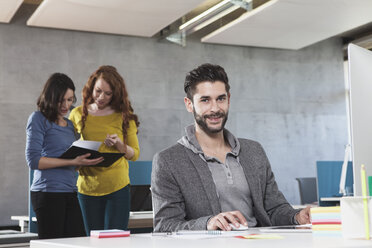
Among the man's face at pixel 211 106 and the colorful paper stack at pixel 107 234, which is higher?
the man's face at pixel 211 106

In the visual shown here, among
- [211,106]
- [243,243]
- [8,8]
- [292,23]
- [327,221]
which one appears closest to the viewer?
[243,243]

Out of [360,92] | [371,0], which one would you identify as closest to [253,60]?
[371,0]

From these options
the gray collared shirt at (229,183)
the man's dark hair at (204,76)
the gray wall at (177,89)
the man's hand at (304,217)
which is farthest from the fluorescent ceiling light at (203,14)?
the man's hand at (304,217)

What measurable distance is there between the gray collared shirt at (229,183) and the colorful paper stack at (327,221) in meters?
0.58

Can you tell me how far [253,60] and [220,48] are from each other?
566 millimetres

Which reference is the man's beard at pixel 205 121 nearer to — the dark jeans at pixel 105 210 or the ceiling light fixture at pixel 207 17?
the dark jeans at pixel 105 210

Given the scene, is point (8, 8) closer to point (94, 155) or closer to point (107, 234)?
point (94, 155)

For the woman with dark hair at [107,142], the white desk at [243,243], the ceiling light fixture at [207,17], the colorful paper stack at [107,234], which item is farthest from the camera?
the ceiling light fixture at [207,17]

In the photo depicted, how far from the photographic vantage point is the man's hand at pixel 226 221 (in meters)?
1.52

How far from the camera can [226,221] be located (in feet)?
5.05

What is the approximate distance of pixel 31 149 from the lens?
110 inches

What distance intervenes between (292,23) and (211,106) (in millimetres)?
4801

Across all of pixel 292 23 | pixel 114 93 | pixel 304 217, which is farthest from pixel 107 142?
pixel 292 23

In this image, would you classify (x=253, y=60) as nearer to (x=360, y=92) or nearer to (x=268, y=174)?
(x=268, y=174)
